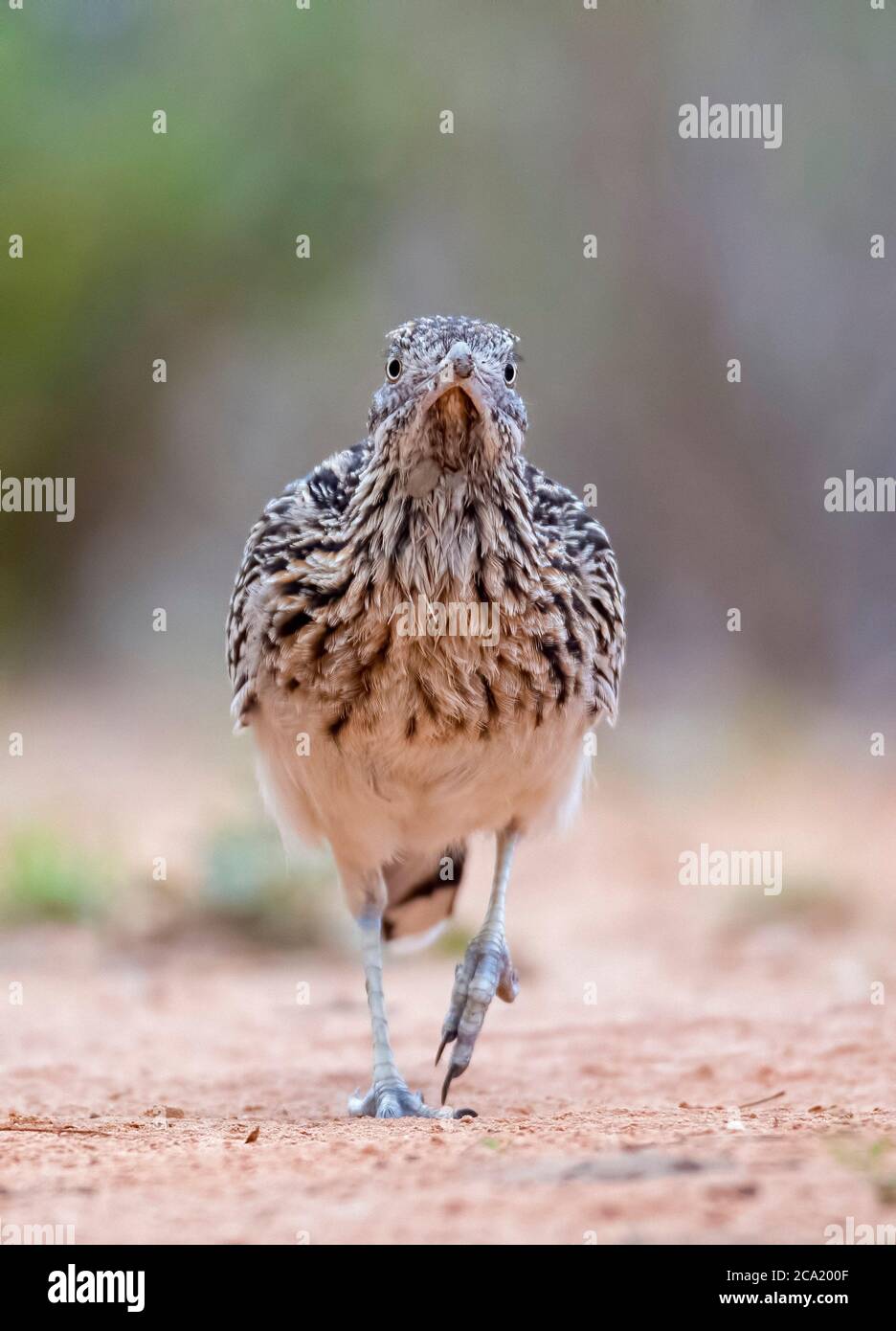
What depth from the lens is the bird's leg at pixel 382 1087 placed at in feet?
19.3

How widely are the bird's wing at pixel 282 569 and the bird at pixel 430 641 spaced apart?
0.01 m

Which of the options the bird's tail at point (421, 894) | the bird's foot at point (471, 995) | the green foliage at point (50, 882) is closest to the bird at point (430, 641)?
the bird's foot at point (471, 995)

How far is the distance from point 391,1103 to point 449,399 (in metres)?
2.50

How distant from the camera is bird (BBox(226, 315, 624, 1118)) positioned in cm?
553

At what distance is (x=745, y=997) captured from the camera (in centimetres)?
827

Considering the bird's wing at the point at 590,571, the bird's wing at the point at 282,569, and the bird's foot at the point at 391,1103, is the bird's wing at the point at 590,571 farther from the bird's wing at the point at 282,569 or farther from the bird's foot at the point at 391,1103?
the bird's foot at the point at 391,1103

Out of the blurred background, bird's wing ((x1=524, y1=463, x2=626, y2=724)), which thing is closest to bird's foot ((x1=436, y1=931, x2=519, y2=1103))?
bird's wing ((x1=524, y1=463, x2=626, y2=724))

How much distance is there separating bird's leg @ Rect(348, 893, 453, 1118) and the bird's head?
2027mm

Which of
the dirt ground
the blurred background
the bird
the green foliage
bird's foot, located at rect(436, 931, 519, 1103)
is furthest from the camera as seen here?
the blurred background

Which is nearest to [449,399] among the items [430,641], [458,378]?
[458,378]

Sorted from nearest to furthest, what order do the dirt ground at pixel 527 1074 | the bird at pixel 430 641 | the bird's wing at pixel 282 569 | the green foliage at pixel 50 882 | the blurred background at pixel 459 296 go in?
the dirt ground at pixel 527 1074, the bird at pixel 430 641, the bird's wing at pixel 282 569, the green foliage at pixel 50 882, the blurred background at pixel 459 296

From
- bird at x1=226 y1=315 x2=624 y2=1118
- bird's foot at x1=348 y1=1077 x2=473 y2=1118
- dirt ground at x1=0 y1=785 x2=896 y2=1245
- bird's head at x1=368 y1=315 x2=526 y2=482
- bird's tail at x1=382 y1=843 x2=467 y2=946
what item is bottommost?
bird's foot at x1=348 y1=1077 x2=473 y2=1118

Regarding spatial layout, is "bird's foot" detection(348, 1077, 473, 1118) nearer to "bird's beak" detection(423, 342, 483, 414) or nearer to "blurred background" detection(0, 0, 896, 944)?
"bird's beak" detection(423, 342, 483, 414)

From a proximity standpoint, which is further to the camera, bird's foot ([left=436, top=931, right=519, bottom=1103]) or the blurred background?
the blurred background
